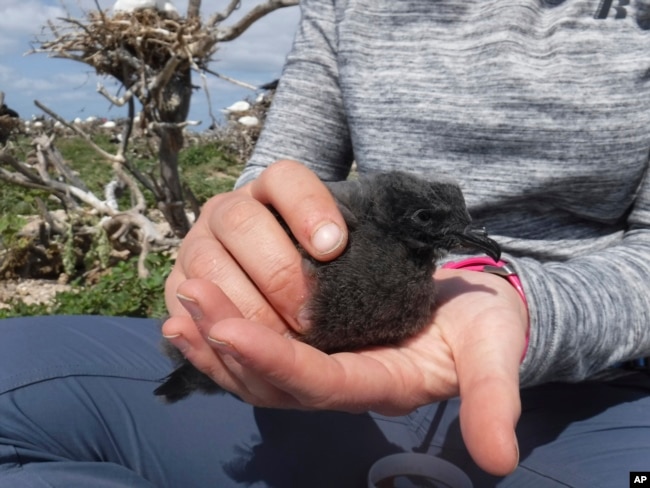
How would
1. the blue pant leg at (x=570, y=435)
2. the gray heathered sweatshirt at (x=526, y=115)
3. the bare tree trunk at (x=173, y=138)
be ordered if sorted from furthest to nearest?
the bare tree trunk at (x=173, y=138) → the gray heathered sweatshirt at (x=526, y=115) → the blue pant leg at (x=570, y=435)

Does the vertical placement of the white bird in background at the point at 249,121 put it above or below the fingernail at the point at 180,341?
below

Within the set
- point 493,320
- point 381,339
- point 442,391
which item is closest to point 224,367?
point 381,339

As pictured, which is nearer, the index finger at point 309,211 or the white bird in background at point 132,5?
the index finger at point 309,211

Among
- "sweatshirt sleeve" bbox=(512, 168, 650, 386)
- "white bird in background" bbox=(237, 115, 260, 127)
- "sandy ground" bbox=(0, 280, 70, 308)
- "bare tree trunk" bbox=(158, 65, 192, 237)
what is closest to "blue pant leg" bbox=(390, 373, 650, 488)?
"sweatshirt sleeve" bbox=(512, 168, 650, 386)

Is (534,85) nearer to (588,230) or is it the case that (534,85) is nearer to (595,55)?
(595,55)

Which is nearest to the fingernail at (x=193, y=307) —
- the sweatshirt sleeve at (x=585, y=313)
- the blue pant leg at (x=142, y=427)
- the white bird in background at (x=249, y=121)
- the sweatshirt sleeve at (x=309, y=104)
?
the blue pant leg at (x=142, y=427)

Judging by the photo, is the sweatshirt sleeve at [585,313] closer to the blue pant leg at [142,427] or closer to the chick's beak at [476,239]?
the chick's beak at [476,239]
